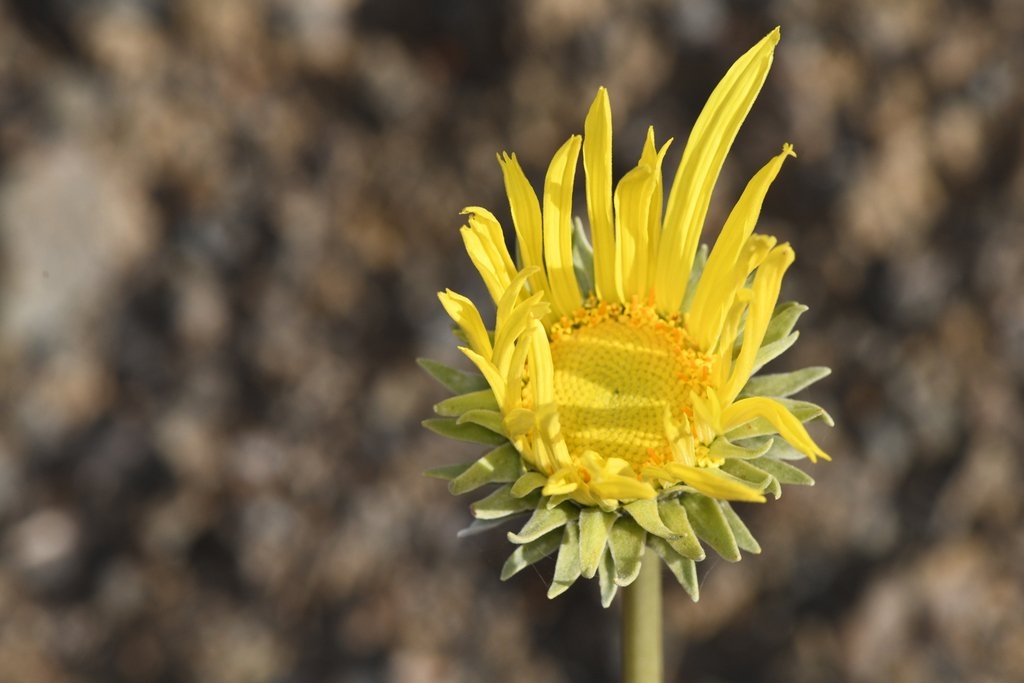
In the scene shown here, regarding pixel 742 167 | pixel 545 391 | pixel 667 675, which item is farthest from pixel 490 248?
pixel 667 675

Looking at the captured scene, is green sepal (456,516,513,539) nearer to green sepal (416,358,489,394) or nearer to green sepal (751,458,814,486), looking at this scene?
green sepal (416,358,489,394)

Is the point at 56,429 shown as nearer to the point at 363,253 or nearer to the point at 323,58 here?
the point at 363,253

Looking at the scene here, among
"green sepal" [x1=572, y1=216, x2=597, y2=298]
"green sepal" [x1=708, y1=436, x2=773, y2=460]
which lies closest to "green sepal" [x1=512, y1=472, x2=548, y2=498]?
"green sepal" [x1=708, y1=436, x2=773, y2=460]

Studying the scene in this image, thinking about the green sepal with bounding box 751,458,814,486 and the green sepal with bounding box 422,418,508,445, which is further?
the green sepal with bounding box 422,418,508,445

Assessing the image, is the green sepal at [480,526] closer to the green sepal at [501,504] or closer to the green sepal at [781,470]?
the green sepal at [501,504]

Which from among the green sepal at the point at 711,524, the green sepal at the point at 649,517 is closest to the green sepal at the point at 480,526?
the green sepal at the point at 649,517
